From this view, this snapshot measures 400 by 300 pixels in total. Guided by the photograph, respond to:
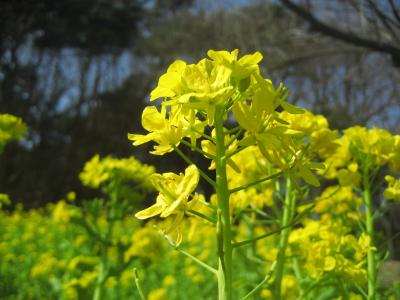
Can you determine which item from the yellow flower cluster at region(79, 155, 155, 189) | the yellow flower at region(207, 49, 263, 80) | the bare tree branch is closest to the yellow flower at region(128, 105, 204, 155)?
the yellow flower at region(207, 49, 263, 80)

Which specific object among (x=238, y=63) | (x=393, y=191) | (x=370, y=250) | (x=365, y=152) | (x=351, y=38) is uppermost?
(x=351, y=38)

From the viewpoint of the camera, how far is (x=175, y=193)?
0.89 m

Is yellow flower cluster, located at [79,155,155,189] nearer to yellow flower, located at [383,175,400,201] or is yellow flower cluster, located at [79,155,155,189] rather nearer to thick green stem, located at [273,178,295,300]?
thick green stem, located at [273,178,295,300]

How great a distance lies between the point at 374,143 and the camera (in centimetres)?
153

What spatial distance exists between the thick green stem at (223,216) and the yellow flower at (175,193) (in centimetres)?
6

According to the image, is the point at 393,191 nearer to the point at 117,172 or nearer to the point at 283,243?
the point at 283,243

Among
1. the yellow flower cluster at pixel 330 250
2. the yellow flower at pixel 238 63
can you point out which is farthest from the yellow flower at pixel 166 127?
the yellow flower cluster at pixel 330 250

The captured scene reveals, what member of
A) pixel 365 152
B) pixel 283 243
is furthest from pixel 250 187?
pixel 365 152

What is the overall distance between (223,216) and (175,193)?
0.10 meters

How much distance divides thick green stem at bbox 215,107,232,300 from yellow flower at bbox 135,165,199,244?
6 centimetres

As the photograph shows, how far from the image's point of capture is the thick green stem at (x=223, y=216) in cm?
87

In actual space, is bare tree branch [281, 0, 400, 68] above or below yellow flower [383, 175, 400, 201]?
above

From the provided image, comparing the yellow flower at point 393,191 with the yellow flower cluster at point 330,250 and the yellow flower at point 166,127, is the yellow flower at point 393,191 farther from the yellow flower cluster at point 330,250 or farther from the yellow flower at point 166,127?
the yellow flower at point 166,127

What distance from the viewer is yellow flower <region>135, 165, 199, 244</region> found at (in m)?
0.87
